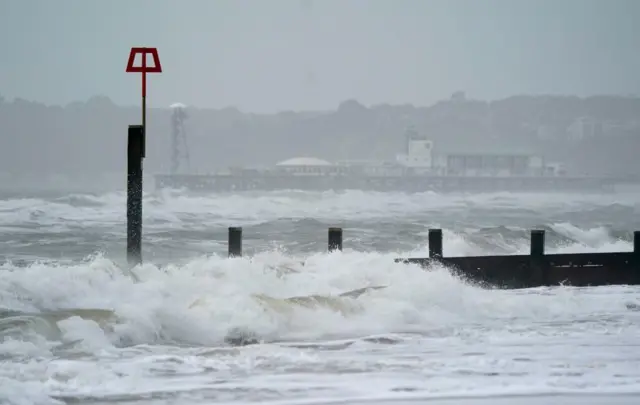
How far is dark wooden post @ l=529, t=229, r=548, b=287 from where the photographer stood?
6.59 meters

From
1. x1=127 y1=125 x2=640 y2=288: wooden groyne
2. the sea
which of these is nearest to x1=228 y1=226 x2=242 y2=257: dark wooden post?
x1=127 y1=125 x2=640 y2=288: wooden groyne

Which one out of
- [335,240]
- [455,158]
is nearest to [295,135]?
[455,158]

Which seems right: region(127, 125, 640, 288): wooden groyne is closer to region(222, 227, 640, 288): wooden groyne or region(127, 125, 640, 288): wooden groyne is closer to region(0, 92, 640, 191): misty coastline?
region(222, 227, 640, 288): wooden groyne

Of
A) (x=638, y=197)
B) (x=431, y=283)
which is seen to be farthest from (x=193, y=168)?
(x=431, y=283)

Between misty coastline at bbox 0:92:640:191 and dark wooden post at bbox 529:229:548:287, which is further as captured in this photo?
misty coastline at bbox 0:92:640:191

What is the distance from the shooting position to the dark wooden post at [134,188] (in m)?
6.31

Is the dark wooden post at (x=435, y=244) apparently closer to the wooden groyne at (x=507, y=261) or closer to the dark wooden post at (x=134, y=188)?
the wooden groyne at (x=507, y=261)

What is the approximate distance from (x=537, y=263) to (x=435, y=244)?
0.79 m

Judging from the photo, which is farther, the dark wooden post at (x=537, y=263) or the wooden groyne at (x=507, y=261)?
the dark wooden post at (x=537, y=263)

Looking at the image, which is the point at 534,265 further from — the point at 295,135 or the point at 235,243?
the point at 295,135

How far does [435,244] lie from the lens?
6512 mm

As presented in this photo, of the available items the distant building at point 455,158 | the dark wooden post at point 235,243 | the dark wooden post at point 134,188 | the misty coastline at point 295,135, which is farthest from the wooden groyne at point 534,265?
the distant building at point 455,158

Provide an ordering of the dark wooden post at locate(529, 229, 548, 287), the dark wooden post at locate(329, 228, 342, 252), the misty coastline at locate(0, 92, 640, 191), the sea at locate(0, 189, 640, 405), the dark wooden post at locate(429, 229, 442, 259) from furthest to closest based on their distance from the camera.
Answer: the misty coastline at locate(0, 92, 640, 191)
the dark wooden post at locate(329, 228, 342, 252)
the dark wooden post at locate(529, 229, 548, 287)
the dark wooden post at locate(429, 229, 442, 259)
the sea at locate(0, 189, 640, 405)

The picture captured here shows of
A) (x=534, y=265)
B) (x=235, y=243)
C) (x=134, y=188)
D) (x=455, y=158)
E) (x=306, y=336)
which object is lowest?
(x=306, y=336)
